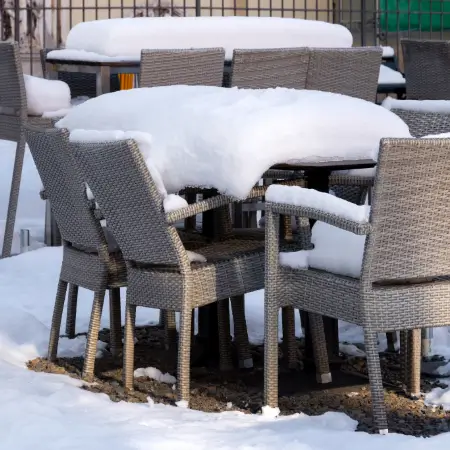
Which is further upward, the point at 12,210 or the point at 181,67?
the point at 181,67

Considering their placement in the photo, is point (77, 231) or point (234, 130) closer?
point (234, 130)

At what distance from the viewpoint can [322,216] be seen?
12.2ft

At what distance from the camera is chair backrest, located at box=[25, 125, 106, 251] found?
4.36m

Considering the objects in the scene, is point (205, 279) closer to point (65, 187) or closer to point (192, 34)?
point (65, 187)

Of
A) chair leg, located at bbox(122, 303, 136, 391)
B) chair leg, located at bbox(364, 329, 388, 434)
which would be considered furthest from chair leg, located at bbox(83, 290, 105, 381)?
chair leg, located at bbox(364, 329, 388, 434)

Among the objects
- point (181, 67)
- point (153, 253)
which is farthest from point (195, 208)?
point (181, 67)

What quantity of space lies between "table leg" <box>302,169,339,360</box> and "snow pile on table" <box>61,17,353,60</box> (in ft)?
9.17

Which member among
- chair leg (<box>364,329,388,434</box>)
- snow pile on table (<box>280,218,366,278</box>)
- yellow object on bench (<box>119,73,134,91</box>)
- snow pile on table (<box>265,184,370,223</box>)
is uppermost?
snow pile on table (<box>265,184,370,223</box>)

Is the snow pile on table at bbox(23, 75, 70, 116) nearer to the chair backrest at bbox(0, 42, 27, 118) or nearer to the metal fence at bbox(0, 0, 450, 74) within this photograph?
the chair backrest at bbox(0, 42, 27, 118)

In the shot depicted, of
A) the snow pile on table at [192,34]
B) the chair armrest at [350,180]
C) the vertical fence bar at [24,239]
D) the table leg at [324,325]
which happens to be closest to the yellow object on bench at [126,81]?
the snow pile on table at [192,34]

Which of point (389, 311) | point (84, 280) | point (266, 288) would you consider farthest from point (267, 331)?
point (84, 280)

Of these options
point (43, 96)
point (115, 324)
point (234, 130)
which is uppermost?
point (234, 130)

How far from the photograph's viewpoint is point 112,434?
11.7 feet

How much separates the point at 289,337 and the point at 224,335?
219 millimetres
